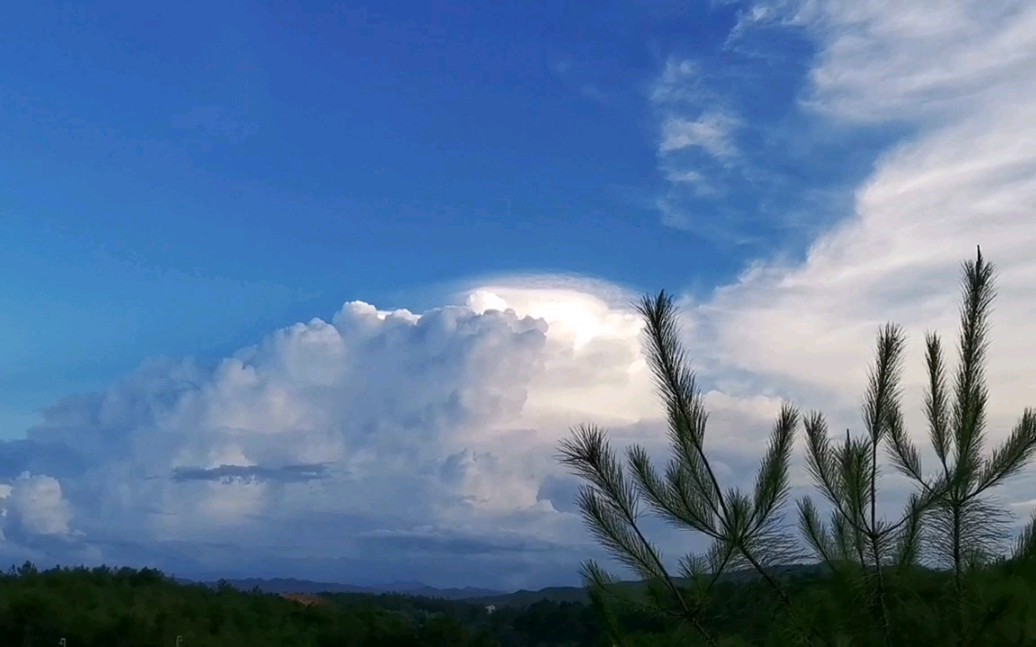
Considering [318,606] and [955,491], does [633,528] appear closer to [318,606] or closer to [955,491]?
[955,491]

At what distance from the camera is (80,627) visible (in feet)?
101

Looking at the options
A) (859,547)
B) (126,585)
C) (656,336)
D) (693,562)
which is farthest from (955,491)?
(126,585)

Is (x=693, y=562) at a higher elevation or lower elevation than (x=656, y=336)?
lower

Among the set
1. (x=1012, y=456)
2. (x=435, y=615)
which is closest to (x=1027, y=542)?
(x=1012, y=456)

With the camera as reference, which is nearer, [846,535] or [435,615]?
[846,535]

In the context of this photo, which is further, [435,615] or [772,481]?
[435,615]

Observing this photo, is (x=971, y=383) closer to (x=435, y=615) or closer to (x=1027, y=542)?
(x=1027, y=542)

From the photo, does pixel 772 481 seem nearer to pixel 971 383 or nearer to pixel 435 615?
pixel 971 383

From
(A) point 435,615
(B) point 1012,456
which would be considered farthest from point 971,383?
(A) point 435,615

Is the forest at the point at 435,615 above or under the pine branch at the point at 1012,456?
under

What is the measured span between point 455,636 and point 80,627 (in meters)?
10.6

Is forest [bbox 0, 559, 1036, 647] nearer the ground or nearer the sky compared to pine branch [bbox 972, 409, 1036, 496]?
Result: nearer the ground

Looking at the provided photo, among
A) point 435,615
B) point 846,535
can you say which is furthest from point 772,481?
point 435,615

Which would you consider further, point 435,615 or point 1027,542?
point 435,615
